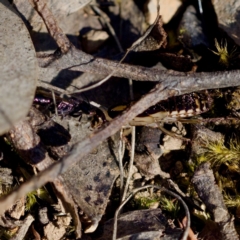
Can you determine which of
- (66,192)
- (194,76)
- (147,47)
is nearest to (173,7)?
(147,47)

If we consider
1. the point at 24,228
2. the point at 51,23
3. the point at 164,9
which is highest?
the point at 51,23

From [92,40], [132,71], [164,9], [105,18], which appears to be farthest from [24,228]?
[164,9]

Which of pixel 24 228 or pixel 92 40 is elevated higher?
pixel 92 40

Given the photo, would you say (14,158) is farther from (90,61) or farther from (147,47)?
(147,47)

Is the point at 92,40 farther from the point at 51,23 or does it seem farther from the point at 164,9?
the point at 51,23

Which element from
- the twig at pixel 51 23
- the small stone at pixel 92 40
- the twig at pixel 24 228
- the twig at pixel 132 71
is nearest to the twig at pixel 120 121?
the twig at pixel 132 71

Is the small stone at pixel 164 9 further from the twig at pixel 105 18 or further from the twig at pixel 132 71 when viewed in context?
the twig at pixel 132 71

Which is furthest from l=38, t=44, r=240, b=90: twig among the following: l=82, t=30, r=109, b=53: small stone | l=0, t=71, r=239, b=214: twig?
l=82, t=30, r=109, b=53: small stone
